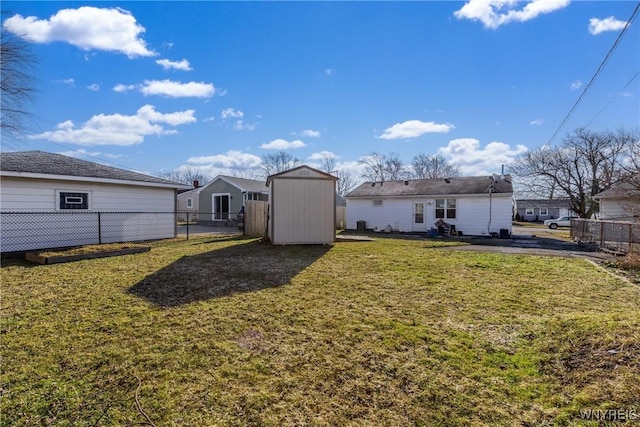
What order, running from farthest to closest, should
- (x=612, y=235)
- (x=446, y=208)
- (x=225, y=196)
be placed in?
1. (x=225, y=196)
2. (x=446, y=208)
3. (x=612, y=235)

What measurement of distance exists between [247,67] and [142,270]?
9.24 m

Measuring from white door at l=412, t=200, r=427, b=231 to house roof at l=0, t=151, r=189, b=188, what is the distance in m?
12.9

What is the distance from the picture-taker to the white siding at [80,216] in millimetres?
9016

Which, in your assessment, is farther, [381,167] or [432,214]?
[381,167]

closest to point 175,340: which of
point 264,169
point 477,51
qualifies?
point 477,51

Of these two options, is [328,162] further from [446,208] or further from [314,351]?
[314,351]

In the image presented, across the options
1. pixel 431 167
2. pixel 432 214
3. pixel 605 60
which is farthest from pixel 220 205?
pixel 431 167

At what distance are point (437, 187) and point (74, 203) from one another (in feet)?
55.6

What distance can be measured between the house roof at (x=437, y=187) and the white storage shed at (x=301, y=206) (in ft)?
29.1

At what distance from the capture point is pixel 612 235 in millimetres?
10672

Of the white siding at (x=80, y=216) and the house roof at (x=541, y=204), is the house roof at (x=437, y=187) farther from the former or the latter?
the house roof at (x=541, y=204)

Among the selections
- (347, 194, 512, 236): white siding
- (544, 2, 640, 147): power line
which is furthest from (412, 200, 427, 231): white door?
(544, 2, 640, 147): power line

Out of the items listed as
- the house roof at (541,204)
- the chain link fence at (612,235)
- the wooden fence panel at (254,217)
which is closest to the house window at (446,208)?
the chain link fence at (612,235)

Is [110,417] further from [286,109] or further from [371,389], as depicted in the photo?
[286,109]
